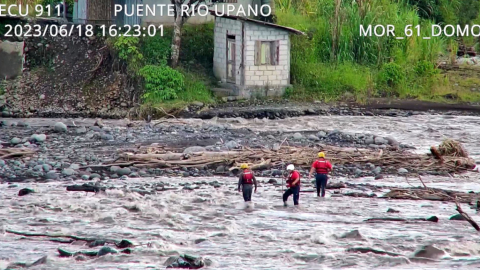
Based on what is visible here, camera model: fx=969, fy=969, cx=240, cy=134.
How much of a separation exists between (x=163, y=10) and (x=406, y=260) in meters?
18.5

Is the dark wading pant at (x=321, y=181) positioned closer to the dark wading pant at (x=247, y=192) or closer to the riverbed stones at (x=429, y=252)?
the dark wading pant at (x=247, y=192)

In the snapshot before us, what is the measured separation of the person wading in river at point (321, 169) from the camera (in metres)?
19.2

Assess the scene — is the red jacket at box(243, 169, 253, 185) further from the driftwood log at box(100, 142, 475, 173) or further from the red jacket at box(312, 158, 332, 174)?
the driftwood log at box(100, 142, 475, 173)

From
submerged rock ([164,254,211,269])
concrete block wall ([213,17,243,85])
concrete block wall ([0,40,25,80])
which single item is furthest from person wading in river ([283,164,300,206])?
concrete block wall ([0,40,25,80])

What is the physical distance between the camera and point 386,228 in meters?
18.0

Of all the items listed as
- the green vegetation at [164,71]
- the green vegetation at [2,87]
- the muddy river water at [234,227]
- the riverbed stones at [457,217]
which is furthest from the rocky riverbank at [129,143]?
the riverbed stones at [457,217]

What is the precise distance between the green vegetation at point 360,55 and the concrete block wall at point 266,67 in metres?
0.73

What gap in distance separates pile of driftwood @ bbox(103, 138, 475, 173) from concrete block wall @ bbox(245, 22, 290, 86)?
7.90 metres

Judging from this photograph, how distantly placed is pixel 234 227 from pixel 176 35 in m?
14.5

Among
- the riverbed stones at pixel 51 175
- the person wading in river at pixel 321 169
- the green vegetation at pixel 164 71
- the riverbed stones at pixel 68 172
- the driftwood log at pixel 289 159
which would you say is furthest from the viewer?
the green vegetation at pixel 164 71

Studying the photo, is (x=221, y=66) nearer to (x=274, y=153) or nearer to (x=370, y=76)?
(x=370, y=76)

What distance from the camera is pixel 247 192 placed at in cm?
1909

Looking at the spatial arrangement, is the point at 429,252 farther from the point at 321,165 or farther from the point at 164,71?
the point at 164,71

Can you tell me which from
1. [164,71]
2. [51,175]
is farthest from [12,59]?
[51,175]
